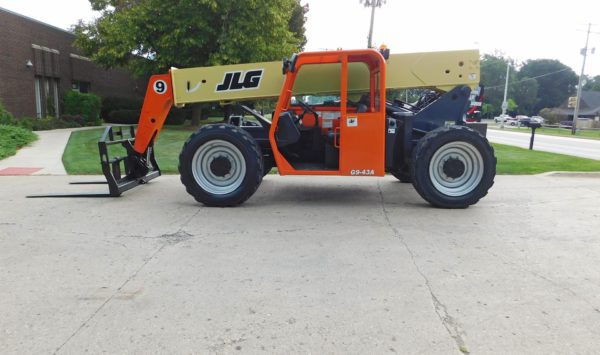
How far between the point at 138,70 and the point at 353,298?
19.5m

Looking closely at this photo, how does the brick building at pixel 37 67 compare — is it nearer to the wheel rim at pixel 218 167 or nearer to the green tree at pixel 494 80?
the wheel rim at pixel 218 167

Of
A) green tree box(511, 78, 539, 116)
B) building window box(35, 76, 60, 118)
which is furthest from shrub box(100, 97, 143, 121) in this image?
green tree box(511, 78, 539, 116)

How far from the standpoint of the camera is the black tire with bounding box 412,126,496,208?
6586 mm

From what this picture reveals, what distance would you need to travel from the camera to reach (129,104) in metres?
29.5

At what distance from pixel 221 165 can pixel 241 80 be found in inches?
55.2

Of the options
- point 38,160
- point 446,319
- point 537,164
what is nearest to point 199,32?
point 38,160

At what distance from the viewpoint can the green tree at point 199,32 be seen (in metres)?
18.6

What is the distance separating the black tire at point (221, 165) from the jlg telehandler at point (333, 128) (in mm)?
16

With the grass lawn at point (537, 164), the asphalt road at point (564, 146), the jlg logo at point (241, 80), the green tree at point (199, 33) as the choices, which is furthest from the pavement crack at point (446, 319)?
the green tree at point (199, 33)

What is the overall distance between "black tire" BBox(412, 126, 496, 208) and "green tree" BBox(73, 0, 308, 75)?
13538 millimetres

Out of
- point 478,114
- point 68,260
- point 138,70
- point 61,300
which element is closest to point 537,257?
point 61,300

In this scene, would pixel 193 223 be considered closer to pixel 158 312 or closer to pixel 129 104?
pixel 158 312

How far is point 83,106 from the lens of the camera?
24.8 m

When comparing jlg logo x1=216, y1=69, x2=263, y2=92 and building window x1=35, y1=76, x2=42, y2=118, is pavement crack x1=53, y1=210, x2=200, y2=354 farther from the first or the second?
building window x1=35, y1=76, x2=42, y2=118
